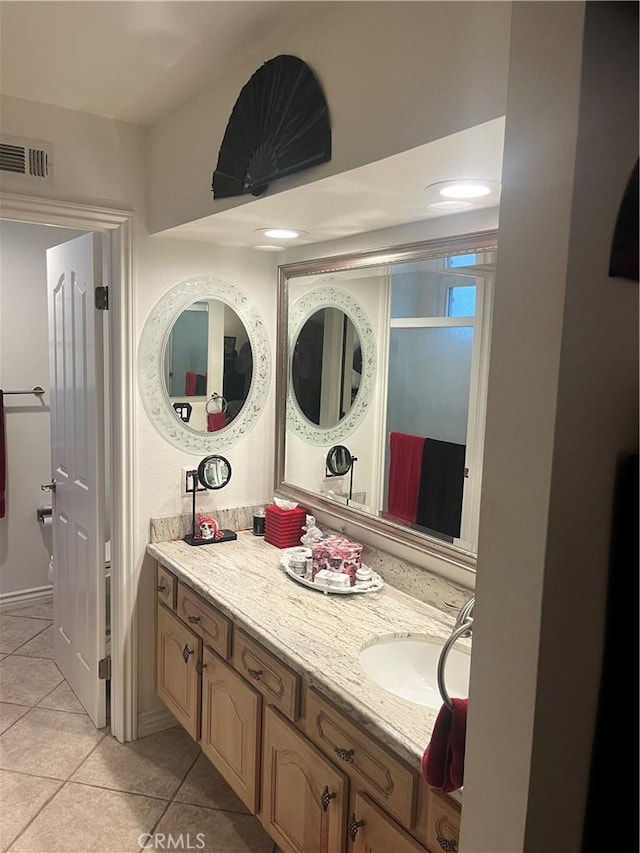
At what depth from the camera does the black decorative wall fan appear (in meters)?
1.53

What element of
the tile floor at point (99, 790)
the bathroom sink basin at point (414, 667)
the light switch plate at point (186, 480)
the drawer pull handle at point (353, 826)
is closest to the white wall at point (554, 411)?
the drawer pull handle at point (353, 826)

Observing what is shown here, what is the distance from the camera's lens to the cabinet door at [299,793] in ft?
5.32

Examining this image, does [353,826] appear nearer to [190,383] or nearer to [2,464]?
[190,383]

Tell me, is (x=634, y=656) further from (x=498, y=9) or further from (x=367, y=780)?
(x=498, y=9)

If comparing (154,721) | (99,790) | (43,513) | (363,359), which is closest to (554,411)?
(363,359)

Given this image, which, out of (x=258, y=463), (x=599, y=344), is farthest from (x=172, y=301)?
(x=599, y=344)

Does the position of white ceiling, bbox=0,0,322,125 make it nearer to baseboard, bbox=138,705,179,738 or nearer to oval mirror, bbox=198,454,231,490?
oval mirror, bbox=198,454,231,490

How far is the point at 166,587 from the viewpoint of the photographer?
99.2 inches

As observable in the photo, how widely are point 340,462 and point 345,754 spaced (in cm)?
113

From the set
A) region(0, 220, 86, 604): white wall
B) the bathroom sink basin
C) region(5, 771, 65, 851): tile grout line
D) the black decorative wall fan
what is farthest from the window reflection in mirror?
region(0, 220, 86, 604): white wall

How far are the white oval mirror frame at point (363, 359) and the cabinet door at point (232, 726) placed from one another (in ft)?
3.05

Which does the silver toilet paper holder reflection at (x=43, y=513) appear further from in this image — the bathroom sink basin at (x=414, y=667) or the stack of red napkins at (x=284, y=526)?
the bathroom sink basin at (x=414, y=667)

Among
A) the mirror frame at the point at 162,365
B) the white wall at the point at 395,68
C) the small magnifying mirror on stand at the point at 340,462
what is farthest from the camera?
the mirror frame at the point at 162,365

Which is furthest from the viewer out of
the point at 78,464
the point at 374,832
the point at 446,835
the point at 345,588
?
the point at 78,464
